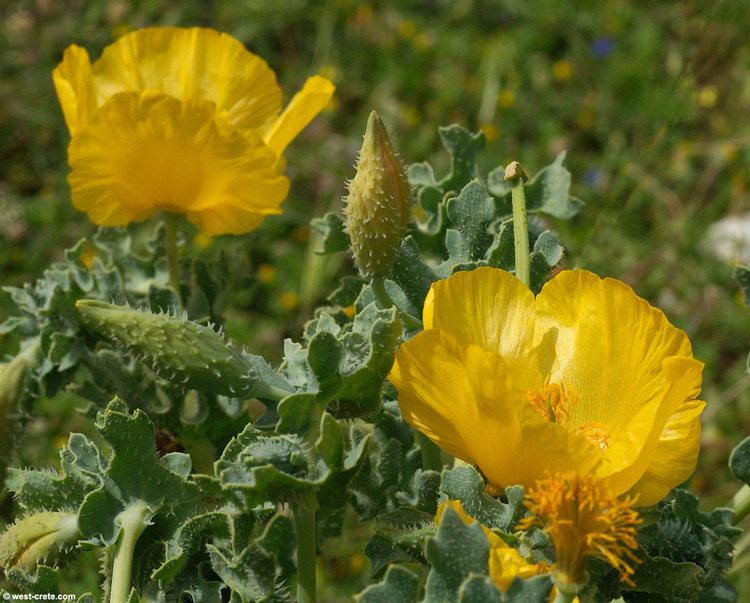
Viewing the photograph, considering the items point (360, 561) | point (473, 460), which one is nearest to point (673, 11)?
point (360, 561)

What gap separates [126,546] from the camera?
99 cm

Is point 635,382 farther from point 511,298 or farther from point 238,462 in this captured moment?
point 238,462

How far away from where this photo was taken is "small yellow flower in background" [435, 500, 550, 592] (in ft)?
2.91

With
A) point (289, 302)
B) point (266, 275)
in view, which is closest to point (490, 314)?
point (289, 302)

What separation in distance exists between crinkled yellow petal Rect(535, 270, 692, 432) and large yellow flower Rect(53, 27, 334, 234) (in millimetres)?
408

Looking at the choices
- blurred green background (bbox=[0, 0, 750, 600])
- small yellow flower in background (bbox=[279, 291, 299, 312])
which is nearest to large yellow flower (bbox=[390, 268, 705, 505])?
blurred green background (bbox=[0, 0, 750, 600])

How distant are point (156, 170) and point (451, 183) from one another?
0.38 meters

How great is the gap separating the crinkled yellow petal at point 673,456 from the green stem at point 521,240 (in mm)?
210

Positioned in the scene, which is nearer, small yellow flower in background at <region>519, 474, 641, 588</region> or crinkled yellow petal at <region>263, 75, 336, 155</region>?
small yellow flower in background at <region>519, 474, 641, 588</region>

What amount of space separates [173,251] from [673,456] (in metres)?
0.72

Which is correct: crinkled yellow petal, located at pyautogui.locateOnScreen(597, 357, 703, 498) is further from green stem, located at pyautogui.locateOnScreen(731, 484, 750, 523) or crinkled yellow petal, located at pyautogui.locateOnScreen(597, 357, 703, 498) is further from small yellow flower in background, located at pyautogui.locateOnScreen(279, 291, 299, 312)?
small yellow flower in background, located at pyautogui.locateOnScreen(279, 291, 299, 312)

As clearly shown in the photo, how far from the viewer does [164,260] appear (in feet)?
4.96

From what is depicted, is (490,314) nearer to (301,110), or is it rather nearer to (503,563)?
(503,563)

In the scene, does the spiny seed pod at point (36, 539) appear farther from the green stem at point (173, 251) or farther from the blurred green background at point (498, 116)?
the blurred green background at point (498, 116)
